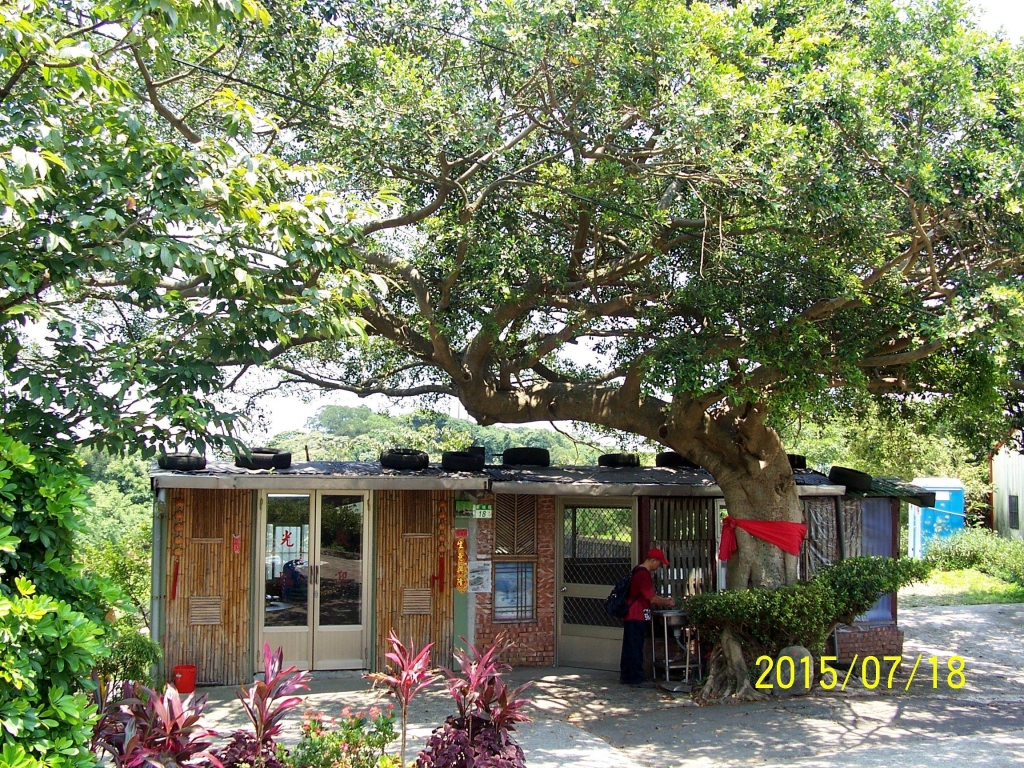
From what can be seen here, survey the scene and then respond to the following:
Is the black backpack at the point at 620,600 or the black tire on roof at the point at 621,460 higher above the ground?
the black tire on roof at the point at 621,460

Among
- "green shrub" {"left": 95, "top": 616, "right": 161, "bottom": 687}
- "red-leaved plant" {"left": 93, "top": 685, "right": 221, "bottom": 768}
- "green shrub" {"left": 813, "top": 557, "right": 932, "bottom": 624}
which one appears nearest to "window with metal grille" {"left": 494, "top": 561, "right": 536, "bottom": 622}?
"green shrub" {"left": 813, "top": 557, "right": 932, "bottom": 624}

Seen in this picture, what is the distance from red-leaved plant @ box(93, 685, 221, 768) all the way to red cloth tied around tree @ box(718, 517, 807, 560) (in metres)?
7.66

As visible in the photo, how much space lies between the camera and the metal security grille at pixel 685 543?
1266 centimetres

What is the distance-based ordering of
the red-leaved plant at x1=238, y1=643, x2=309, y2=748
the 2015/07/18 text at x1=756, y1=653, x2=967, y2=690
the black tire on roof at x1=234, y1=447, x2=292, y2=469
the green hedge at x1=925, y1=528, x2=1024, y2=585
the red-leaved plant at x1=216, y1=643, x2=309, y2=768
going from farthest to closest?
the green hedge at x1=925, y1=528, x2=1024, y2=585 → the black tire on roof at x1=234, y1=447, x2=292, y2=469 → the 2015/07/18 text at x1=756, y1=653, x2=967, y2=690 → the red-leaved plant at x1=238, y1=643, x2=309, y2=748 → the red-leaved plant at x1=216, y1=643, x2=309, y2=768

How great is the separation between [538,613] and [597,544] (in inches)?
48.5

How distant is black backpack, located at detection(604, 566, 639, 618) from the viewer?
1180 centimetres

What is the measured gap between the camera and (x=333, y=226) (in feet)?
23.4

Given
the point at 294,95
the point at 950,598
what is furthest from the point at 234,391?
the point at 950,598

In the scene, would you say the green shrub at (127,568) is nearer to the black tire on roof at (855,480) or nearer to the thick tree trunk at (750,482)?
the thick tree trunk at (750,482)

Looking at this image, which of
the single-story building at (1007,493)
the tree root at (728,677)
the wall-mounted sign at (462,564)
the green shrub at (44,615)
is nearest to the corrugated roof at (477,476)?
the wall-mounted sign at (462,564)

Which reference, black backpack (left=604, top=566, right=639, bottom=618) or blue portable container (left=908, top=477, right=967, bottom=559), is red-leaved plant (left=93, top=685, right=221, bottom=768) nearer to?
black backpack (left=604, top=566, right=639, bottom=618)

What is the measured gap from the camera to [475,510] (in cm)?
1220

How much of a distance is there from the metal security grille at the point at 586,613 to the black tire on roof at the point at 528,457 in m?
2.24

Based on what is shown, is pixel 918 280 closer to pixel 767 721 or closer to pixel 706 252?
pixel 706 252
